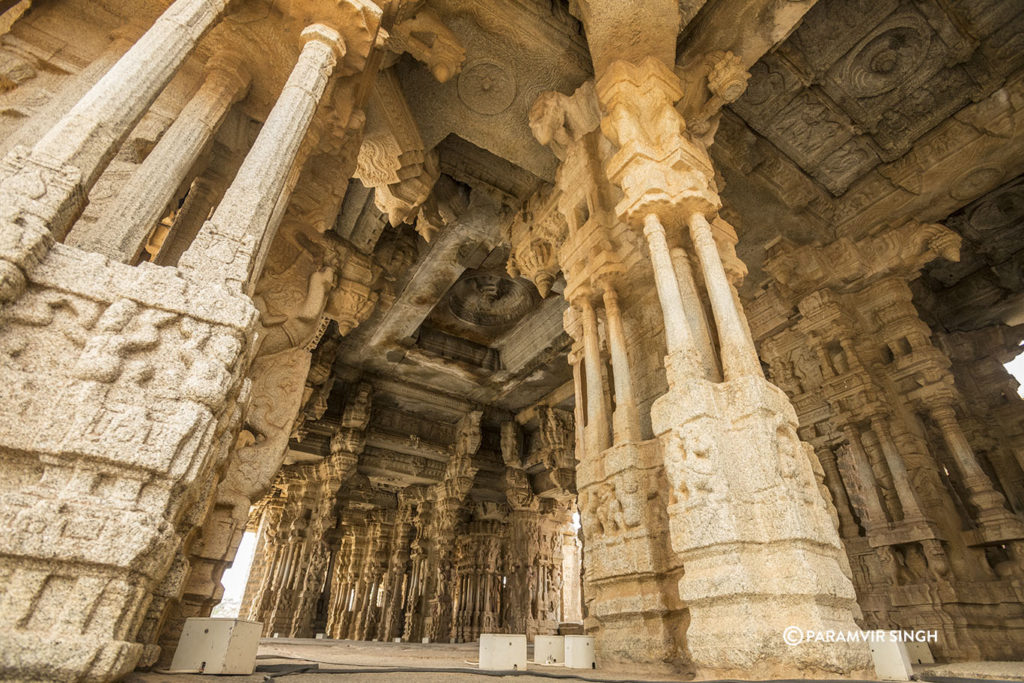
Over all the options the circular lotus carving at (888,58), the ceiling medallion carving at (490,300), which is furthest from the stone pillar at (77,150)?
the ceiling medallion carving at (490,300)

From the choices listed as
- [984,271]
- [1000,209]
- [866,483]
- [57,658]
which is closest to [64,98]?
[57,658]

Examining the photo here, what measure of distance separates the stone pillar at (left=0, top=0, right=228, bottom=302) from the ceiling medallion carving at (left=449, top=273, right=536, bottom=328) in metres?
7.51

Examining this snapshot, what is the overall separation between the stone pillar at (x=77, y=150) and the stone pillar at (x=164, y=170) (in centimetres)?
33

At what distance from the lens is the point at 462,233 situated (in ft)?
27.6

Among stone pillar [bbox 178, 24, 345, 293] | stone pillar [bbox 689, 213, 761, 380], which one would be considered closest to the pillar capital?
stone pillar [bbox 178, 24, 345, 293]

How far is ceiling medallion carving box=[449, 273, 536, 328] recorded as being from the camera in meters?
10.8

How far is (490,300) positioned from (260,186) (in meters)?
8.38

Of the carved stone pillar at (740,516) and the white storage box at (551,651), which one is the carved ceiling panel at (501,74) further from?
the white storage box at (551,651)

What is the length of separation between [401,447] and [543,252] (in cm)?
857

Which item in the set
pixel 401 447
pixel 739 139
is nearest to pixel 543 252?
pixel 739 139

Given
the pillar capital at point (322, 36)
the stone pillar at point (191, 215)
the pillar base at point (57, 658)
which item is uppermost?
the pillar capital at point (322, 36)

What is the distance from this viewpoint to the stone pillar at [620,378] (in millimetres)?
4102

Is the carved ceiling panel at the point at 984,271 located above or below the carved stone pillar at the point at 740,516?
above

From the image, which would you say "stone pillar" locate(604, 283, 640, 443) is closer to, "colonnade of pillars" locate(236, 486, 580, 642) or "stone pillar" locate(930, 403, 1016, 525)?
"stone pillar" locate(930, 403, 1016, 525)
